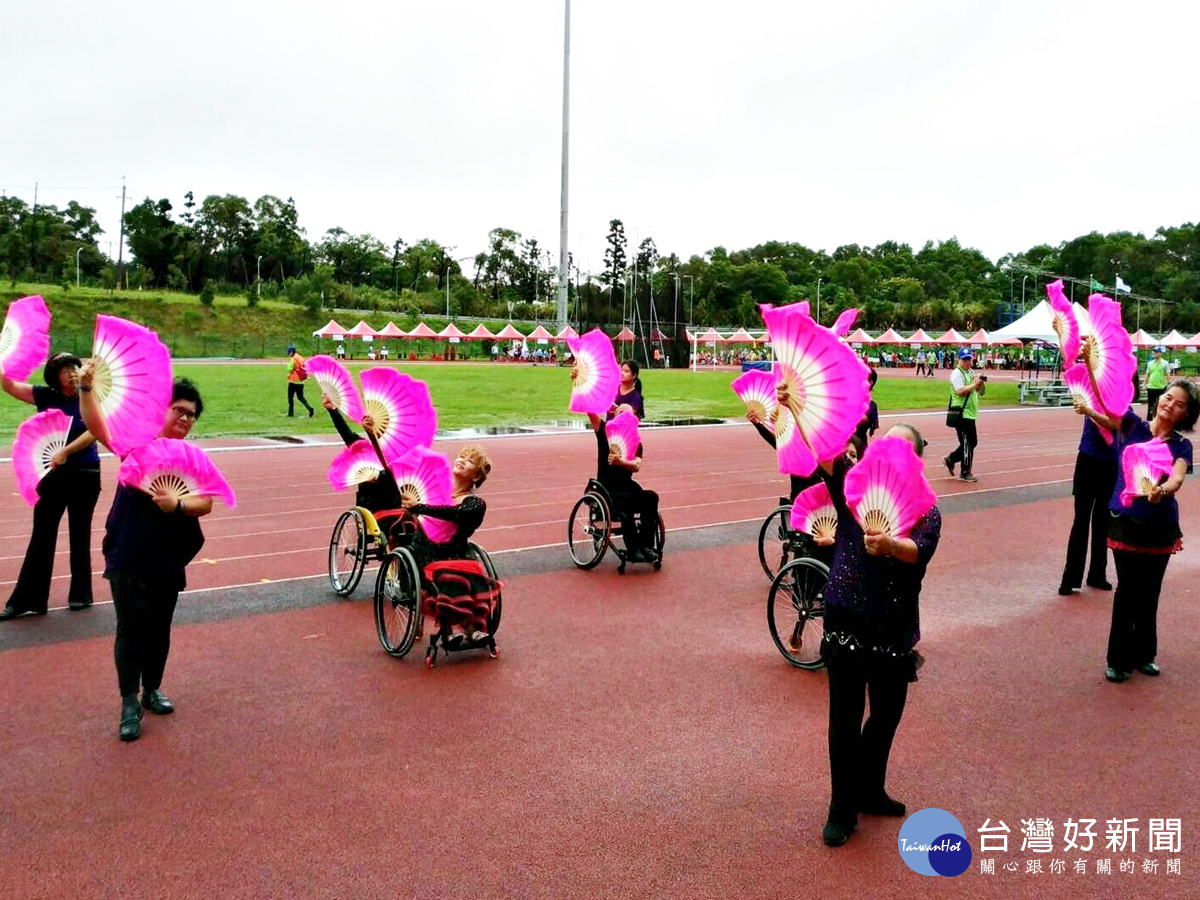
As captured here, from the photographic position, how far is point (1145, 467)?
19.2ft

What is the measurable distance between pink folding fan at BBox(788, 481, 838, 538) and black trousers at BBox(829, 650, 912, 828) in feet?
7.79

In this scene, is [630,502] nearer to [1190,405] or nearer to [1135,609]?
[1135,609]

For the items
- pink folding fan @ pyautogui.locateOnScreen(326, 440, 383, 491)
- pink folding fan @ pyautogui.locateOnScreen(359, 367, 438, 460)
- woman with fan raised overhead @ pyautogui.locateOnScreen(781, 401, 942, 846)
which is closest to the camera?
woman with fan raised overhead @ pyautogui.locateOnScreen(781, 401, 942, 846)

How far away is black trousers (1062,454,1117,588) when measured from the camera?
308 inches

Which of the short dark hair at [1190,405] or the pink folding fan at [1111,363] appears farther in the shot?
the pink folding fan at [1111,363]

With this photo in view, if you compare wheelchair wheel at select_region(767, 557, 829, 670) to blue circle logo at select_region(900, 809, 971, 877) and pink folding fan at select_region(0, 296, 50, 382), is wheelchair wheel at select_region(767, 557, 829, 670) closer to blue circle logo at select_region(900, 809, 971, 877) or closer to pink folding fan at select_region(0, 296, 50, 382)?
blue circle logo at select_region(900, 809, 971, 877)

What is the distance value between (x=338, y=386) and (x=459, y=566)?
1.73 m

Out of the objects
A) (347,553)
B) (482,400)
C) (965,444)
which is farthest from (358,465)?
(482,400)

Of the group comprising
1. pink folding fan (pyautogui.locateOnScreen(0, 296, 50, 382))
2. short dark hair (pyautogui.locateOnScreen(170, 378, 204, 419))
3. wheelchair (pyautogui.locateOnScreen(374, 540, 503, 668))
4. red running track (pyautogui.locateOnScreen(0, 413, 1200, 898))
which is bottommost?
red running track (pyautogui.locateOnScreen(0, 413, 1200, 898))

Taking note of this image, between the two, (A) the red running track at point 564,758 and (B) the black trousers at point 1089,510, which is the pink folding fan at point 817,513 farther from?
(B) the black trousers at point 1089,510

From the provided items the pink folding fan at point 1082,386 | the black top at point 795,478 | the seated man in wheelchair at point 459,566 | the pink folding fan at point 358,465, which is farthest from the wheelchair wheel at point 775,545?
the pink folding fan at point 358,465

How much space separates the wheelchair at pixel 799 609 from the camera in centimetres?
637

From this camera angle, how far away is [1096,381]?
6.48 metres

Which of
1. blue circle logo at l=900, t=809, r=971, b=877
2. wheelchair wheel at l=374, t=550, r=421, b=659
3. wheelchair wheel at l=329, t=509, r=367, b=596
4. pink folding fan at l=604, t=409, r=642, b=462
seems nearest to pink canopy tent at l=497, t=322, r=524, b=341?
pink folding fan at l=604, t=409, r=642, b=462
